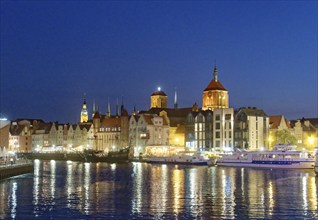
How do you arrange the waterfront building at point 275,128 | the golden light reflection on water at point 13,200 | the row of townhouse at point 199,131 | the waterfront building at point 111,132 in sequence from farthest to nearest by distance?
the waterfront building at point 111,132, the waterfront building at point 275,128, the row of townhouse at point 199,131, the golden light reflection on water at point 13,200

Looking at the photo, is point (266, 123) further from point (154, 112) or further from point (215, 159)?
point (154, 112)

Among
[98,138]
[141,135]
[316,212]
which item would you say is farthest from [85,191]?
[98,138]

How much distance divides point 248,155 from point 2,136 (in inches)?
1799

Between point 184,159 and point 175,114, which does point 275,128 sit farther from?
point 175,114

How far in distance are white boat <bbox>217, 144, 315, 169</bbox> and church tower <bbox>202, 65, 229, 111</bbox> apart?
5119 centimetres

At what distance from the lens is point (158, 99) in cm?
18350

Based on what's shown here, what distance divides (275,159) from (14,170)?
47.6 metres

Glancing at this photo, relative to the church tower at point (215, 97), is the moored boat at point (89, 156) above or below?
below

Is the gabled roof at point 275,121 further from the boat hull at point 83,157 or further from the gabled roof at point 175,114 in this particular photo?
the boat hull at point 83,157

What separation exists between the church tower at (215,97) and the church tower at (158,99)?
2032cm

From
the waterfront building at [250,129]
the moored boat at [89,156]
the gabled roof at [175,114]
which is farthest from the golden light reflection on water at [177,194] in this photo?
the gabled roof at [175,114]

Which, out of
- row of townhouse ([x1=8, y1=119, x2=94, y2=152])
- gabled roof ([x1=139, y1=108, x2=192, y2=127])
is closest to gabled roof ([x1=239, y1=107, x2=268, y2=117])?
gabled roof ([x1=139, y1=108, x2=192, y2=127])

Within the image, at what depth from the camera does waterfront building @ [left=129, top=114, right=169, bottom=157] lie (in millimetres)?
147712

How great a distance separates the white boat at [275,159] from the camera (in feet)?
329
